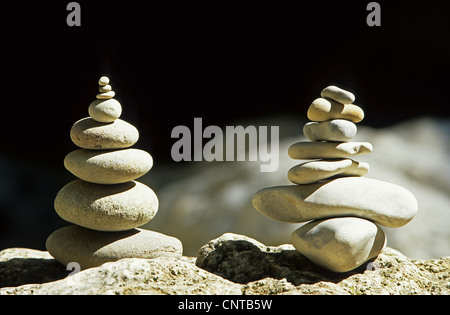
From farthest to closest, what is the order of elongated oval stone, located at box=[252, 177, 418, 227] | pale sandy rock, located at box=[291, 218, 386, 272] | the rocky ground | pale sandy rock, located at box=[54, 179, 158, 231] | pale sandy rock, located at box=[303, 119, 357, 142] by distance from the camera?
pale sandy rock, located at box=[54, 179, 158, 231] → pale sandy rock, located at box=[303, 119, 357, 142] → elongated oval stone, located at box=[252, 177, 418, 227] → pale sandy rock, located at box=[291, 218, 386, 272] → the rocky ground

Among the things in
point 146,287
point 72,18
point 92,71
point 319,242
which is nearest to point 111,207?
point 146,287

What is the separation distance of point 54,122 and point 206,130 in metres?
2.28

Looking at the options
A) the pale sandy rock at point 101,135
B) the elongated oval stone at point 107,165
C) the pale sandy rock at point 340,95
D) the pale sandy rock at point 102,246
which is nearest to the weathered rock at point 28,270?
the pale sandy rock at point 102,246

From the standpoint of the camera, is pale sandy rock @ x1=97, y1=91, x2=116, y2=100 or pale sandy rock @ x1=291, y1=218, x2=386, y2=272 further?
pale sandy rock @ x1=97, y1=91, x2=116, y2=100

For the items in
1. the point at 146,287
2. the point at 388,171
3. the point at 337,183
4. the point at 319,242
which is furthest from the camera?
the point at 388,171

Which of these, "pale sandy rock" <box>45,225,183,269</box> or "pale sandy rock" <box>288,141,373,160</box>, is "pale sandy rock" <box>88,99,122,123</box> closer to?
"pale sandy rock" <box>45,225,183,269</box>

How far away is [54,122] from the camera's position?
22.3ft

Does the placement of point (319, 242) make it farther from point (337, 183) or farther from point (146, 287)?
point (146, 287)

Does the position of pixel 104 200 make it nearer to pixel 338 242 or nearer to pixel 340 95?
pixel 338 242

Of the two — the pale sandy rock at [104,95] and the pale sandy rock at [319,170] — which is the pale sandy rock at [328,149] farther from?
the pale sandy rock at [104,95]

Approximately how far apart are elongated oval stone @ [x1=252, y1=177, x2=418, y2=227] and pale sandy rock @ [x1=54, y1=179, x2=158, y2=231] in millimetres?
1135

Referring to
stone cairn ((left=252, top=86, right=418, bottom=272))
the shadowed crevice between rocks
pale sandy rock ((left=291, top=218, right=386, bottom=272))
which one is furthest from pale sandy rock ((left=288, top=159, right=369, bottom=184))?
the shadowed crevice between rocks

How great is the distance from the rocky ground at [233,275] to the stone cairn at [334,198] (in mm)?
181

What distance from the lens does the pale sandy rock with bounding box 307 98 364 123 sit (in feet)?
12.8
